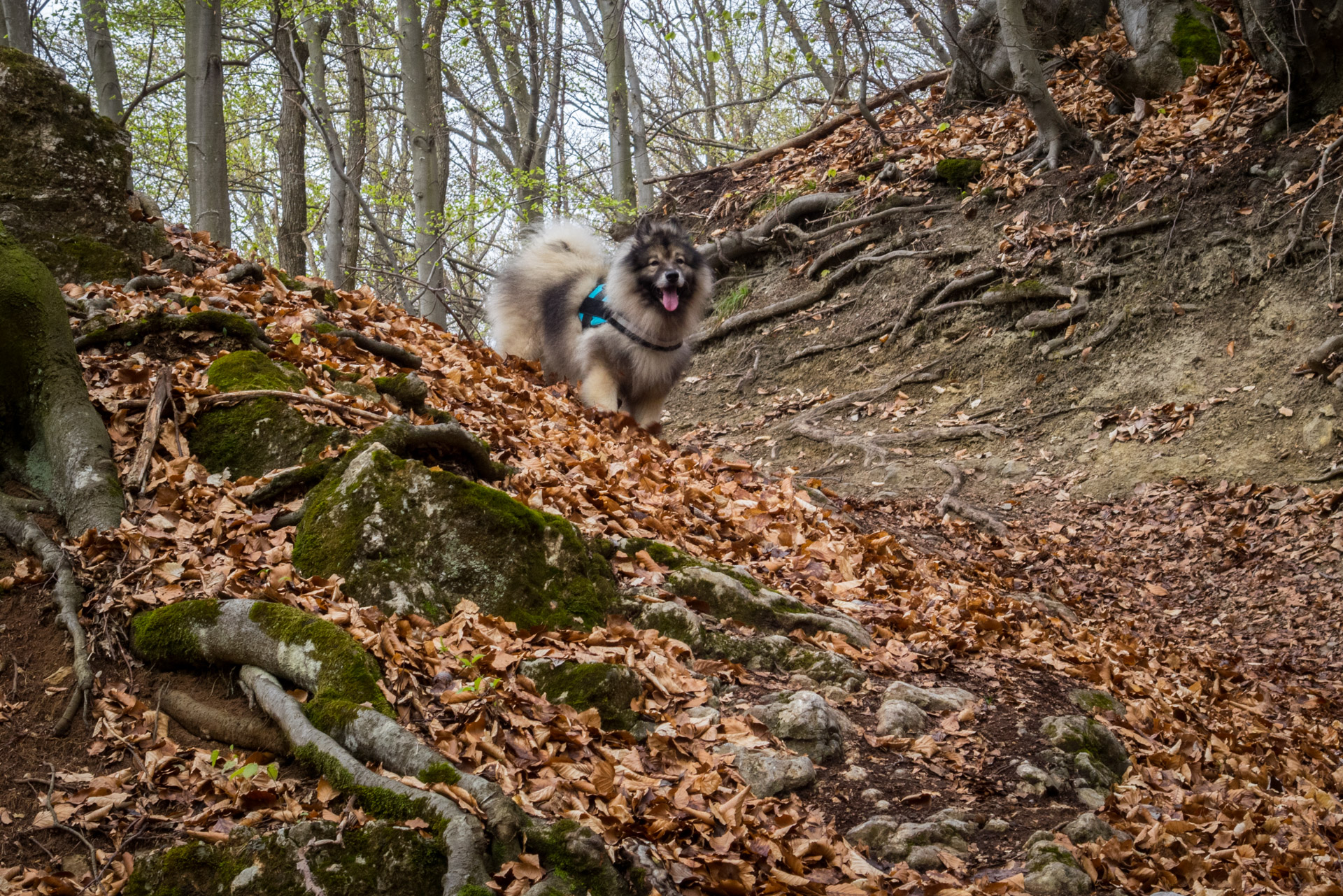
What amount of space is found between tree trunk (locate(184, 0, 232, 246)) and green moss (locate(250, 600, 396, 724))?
7.67m

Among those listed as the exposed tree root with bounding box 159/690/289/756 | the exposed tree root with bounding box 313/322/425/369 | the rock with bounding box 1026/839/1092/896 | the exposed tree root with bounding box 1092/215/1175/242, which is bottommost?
the rock with bounding box 1026/839/1092/896

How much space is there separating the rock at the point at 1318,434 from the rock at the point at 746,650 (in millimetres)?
5499

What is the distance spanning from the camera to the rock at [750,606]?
460cm

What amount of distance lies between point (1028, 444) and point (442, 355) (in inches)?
230

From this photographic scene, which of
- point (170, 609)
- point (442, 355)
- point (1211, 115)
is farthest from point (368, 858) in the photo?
point (1211, 115)

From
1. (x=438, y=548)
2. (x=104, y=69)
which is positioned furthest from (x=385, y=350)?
(x=104, y=69)

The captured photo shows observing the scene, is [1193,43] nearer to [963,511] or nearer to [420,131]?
[963,511]

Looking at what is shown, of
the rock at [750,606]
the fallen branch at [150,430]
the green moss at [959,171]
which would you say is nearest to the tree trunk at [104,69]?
the fallen branch at [150,430]

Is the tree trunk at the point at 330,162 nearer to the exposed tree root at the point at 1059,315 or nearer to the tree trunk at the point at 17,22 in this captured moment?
the tree trunk at the point at 17,22

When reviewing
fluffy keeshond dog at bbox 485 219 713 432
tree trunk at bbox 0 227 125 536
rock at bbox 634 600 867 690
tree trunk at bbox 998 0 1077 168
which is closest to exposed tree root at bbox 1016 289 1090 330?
tree trunk at bbox 998 0 1077 168

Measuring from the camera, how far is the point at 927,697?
14.0ft

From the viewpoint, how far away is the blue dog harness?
8.07 m

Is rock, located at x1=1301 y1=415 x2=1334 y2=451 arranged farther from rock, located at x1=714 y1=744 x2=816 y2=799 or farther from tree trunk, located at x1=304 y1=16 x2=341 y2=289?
tree trunk, located at x1=304 y1=16 x2=341 y2=289

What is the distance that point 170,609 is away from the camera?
328 centimetres
